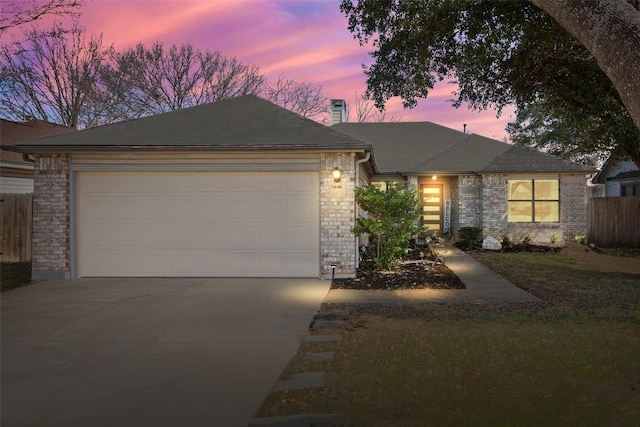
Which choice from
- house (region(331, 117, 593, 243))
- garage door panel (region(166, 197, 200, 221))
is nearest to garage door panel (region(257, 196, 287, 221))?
garage door panel (region(166, 197, 200, 221))

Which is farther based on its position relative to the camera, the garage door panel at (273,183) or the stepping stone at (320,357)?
the garage door panel at (273,183)

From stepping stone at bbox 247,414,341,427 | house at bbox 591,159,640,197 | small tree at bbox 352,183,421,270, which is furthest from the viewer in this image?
house at bbox 591,159,640,197

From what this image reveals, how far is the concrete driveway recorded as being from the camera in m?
3.98

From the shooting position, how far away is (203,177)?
1073 centimetres

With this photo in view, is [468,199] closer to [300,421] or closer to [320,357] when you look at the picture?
[320,357]

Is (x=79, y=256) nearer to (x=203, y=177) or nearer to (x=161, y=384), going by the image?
(x=203, y=177)

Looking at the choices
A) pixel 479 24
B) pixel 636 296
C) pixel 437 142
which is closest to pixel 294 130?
pixel 479 24

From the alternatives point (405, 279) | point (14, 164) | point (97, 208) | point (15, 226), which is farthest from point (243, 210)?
point (14, 164)

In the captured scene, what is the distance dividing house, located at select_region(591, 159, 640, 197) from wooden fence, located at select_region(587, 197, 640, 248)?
5333 mm

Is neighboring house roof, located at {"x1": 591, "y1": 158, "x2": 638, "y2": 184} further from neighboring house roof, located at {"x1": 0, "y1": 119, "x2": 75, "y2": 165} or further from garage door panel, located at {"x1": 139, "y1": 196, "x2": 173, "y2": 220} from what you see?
neighboring house roof, located at {"x1": 0, "y1": 119, "x2": 75, "y2": 165}

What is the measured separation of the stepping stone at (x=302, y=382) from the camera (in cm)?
441

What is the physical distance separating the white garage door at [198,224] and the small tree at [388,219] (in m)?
1.22

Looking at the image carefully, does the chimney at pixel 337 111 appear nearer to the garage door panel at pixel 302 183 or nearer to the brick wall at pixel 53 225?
the garage door panel at pixel 302 183

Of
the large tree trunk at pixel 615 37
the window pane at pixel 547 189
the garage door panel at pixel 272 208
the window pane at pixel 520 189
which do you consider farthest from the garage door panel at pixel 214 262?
the window pane at pixel 547 189
